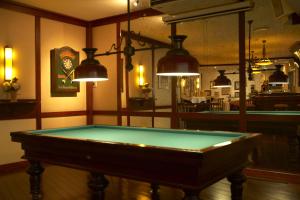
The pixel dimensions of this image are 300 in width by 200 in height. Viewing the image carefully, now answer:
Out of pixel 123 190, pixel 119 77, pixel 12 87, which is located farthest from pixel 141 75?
pixel 123 190

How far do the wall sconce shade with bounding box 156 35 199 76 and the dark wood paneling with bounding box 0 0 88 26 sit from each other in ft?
12.7

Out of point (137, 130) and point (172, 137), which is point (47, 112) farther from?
point (172, 137)

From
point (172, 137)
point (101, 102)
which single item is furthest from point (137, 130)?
point (101, 102)

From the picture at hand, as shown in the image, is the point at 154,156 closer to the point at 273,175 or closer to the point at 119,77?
the point at 273,175

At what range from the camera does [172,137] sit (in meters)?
3.08

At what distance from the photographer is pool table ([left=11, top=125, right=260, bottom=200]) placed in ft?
7.36

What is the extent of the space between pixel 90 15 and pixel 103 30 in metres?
0.45

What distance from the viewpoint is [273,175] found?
183 inches

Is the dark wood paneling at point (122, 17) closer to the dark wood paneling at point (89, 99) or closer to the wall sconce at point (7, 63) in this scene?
the dark wood paneling at point (89, 99)

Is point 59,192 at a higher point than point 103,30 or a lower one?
lower

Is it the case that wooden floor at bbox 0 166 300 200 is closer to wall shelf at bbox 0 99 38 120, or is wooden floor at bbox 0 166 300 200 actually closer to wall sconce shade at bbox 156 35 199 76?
wall shelf at bbox 0 99 38 120

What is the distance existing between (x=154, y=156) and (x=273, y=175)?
9.95ft

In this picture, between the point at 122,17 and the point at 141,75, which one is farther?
the point at 141,75

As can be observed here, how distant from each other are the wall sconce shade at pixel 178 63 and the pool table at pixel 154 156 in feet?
2.08
